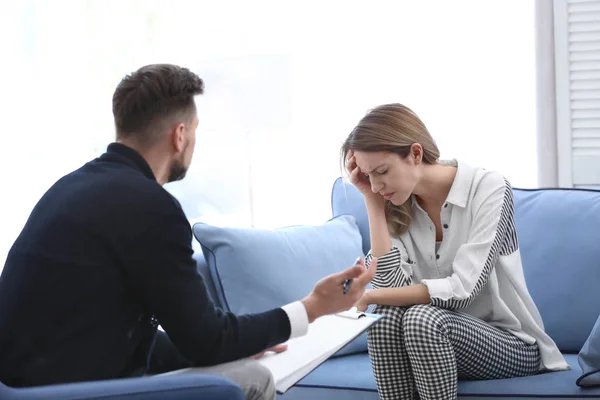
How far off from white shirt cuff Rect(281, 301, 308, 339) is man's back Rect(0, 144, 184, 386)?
289 millimetres

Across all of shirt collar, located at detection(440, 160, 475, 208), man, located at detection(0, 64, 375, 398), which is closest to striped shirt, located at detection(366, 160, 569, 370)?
shirt collar, located at detection(440, 160, 475, 208)

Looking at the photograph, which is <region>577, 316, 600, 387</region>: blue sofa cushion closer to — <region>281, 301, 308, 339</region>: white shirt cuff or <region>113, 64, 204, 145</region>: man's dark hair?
<region>281, 301, 308, 339</region>: white shirt cuff

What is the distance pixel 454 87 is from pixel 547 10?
46 centimetres

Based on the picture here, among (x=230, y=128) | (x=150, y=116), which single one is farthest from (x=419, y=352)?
(x=230, y=128)

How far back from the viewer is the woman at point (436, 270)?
1993mm

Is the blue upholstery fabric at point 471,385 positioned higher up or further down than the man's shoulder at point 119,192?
further down

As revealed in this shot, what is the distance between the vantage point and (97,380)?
1.45 m

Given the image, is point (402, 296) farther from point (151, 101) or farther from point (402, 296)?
point (151, 101)

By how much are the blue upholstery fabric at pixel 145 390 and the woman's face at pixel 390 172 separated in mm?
955

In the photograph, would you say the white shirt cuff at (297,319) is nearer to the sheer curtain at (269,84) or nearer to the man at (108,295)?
the man at (108,295)

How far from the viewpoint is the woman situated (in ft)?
6.54

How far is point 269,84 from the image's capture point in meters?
2.95

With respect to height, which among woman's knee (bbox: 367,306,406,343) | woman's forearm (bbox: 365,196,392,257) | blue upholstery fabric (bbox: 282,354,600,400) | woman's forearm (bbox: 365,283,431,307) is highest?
woman's forearm (bbox: 365,196,392,257)

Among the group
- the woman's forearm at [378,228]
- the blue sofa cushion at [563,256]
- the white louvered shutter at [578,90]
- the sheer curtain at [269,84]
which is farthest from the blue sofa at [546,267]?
the sheer curtain at [269,84]
